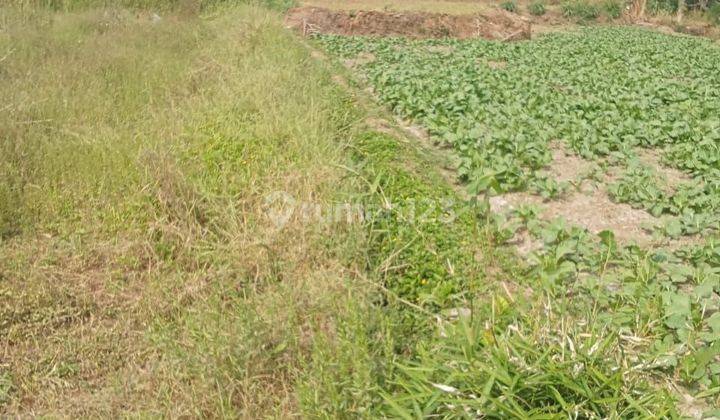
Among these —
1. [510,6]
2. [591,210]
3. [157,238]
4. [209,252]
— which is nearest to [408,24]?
[510,6]

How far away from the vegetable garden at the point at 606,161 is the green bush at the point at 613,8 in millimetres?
11749

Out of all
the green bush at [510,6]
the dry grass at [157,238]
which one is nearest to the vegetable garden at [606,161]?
the dry grass at [157,238]

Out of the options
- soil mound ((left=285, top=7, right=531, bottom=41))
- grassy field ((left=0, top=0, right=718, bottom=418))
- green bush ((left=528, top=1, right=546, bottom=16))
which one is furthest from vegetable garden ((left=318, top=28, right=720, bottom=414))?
green bush ((left=528, top=1, right=546, bottom=16))

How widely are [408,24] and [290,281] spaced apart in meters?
14.1

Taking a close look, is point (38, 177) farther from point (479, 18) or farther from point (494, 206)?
point (479, 18)

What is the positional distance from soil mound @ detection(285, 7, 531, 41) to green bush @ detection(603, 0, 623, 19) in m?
7.35

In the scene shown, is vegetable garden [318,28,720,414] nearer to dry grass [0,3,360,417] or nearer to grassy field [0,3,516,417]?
grassy field [0,3,516,417]

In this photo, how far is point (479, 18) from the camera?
17.3 metres

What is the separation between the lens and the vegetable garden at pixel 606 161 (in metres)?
2.94

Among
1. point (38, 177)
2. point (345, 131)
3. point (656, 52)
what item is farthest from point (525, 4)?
point (38, 177)

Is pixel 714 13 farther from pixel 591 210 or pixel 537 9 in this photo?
pixel 591 210

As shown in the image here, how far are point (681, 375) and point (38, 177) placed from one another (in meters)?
4.15

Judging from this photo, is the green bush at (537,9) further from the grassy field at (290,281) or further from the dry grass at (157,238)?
the grassy field at (290,281)

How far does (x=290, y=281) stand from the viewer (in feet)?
11.7
